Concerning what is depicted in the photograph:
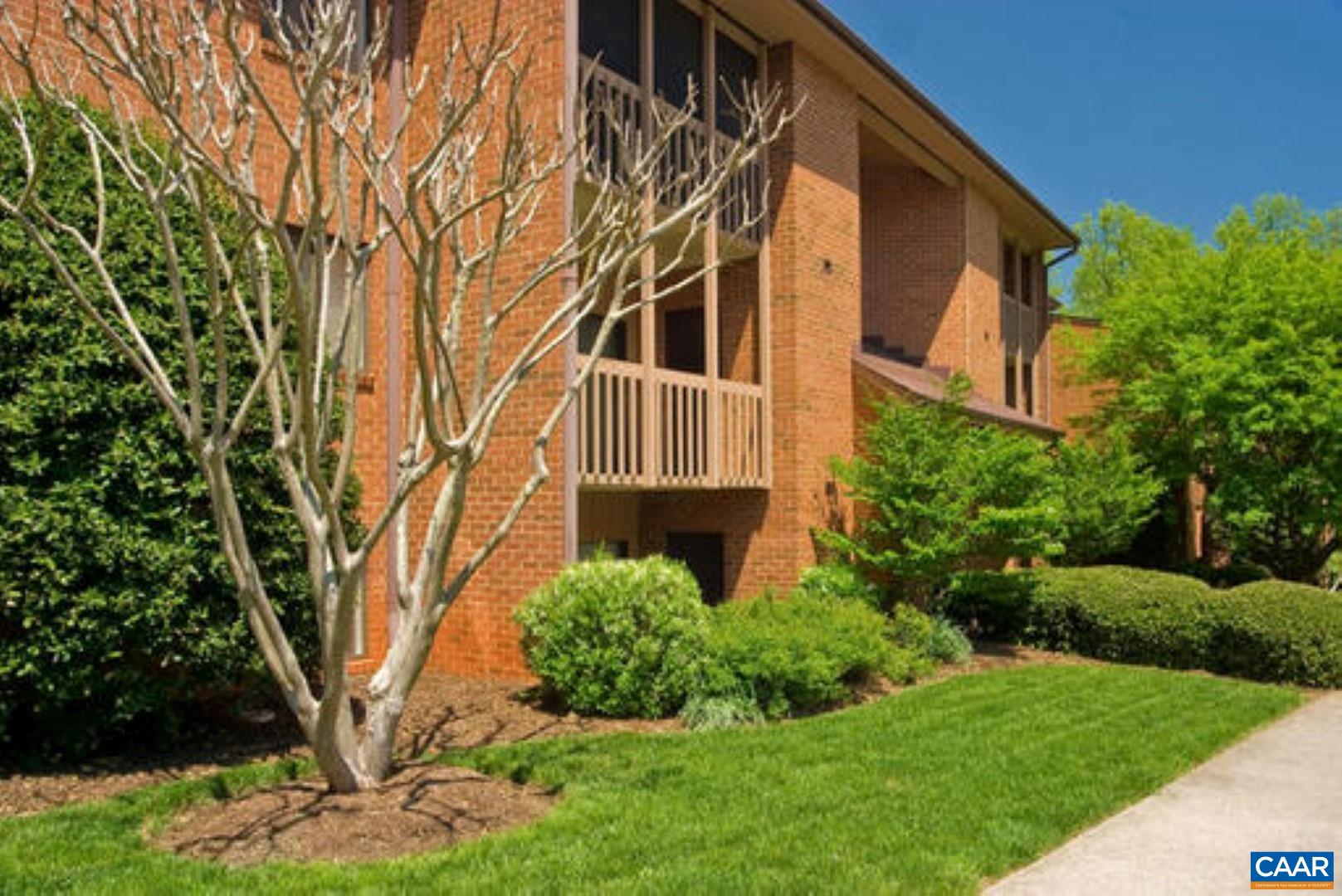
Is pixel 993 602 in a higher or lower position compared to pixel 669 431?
lower

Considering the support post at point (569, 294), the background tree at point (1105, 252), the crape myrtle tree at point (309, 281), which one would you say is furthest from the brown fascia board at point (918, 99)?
the background tree at point (1105, 252)

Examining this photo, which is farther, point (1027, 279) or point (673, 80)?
point (1027, 279)

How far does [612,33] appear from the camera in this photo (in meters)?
11.2

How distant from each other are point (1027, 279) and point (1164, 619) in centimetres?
1279

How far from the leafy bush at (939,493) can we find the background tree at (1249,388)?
18.3ft

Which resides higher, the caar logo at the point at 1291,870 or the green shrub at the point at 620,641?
the green shrub at the point at 620,641

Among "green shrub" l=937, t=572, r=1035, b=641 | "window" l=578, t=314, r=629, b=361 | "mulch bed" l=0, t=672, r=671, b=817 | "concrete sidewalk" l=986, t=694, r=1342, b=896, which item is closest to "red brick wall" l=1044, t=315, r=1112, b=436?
"green shrub" l=937, t=572, r=1035, b=641

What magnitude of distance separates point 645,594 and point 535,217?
3700 mm

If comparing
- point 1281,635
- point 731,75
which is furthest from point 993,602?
point 731,75

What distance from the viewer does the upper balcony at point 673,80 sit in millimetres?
10781

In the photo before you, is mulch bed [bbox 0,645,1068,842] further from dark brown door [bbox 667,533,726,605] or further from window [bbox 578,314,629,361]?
window [bbox 578,314,629,361]

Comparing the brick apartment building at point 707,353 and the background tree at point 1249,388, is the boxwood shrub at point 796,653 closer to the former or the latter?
the brick apartment building at point 707,353

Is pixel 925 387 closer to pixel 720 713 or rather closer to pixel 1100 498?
pixel 1100 498

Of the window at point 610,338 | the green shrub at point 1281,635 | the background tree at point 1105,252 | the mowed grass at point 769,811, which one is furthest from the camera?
the background tree at point 1105,252
